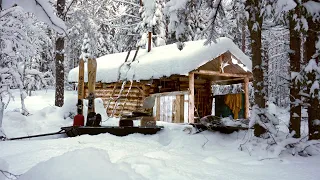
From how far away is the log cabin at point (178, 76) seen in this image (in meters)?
Answer: 12.5

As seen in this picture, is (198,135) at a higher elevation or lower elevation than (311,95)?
lower

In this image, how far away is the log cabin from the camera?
12477 mm

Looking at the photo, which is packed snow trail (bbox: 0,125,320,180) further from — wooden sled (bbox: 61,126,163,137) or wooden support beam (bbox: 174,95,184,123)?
wooden support beam (bbox: 174,95,184,123)

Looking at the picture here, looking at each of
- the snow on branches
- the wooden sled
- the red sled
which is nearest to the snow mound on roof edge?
the snow on branches

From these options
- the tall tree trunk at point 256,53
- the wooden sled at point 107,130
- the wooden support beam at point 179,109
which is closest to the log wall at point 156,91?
the wooden support beam at point 179,109

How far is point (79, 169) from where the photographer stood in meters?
2.98

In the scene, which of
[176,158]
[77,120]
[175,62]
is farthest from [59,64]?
[176,158]

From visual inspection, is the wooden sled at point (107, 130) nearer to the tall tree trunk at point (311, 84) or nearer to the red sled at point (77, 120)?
the red sled at point (77, 120)

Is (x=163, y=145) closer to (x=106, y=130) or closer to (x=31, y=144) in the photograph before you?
(x=106, y=130)

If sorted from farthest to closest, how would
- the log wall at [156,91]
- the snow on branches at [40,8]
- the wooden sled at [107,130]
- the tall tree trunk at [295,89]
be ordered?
the log wall at [156,91], the wooden sled at [107,130], the tall tree trunk at [295,89], the snow on branches at [40,8]

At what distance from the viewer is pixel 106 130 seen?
7523 mm

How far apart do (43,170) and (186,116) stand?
10173 millimetres

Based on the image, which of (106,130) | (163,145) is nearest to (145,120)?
(106,130)

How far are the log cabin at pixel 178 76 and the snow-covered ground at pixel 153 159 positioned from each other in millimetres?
4633
